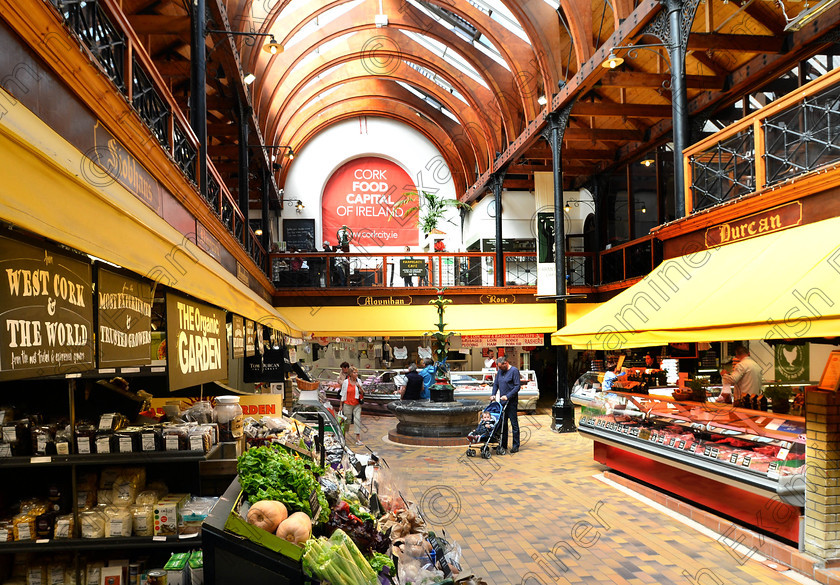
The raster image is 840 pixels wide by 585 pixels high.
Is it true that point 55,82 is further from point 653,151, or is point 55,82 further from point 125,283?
point 653,151

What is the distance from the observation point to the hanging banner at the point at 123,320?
8.87 ft

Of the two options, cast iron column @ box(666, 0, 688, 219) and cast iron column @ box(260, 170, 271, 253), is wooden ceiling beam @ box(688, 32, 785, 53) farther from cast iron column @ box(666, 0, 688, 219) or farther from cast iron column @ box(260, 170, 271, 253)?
cast iron column @ box(260, 170, 271, 253)

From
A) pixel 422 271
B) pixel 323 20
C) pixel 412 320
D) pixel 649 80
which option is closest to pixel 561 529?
pixel 649 80

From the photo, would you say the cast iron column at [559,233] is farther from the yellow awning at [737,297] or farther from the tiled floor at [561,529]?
the yellow awning at [737,297]

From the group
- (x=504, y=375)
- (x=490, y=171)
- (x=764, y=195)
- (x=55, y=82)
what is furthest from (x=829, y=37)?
(x=55, y=82)

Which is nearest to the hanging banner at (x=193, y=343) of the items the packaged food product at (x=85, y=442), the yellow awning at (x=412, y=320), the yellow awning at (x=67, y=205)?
the yellow awning at (x=67, y=205)

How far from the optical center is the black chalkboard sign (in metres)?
26.4

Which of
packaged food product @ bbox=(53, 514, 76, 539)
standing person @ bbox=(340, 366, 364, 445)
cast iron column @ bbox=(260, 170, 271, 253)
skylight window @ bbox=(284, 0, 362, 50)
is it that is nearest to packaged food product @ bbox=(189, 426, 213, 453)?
packaged food product @ bbox=(53, 514, 76, 539)

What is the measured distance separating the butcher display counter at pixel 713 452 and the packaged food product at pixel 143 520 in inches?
200

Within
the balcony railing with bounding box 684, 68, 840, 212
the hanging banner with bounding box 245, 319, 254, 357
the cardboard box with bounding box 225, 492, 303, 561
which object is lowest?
the cardboard box with bounding box 225, 492, 303, 561

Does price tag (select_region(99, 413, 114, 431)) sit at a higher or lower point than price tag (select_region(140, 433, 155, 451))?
higher

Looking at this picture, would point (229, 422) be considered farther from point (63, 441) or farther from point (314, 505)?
point (314, 505)

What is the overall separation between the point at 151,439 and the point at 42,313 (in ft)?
6.09

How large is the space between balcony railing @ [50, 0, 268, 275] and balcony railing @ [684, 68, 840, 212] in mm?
6558
